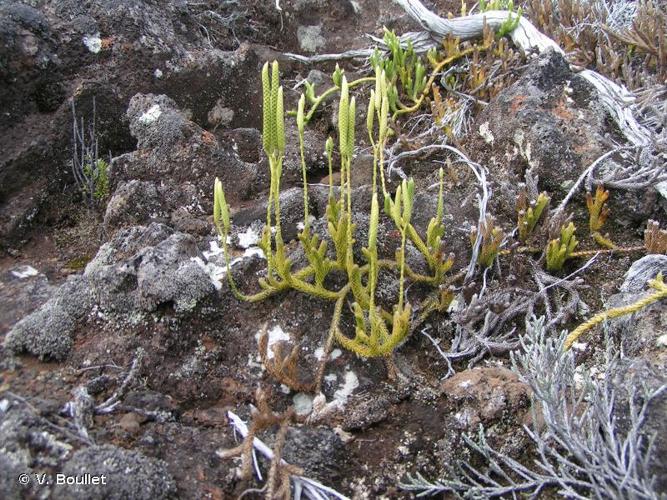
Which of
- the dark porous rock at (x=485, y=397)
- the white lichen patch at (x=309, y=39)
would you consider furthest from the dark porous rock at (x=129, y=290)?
the white lichen patch at (x=309, y=39)

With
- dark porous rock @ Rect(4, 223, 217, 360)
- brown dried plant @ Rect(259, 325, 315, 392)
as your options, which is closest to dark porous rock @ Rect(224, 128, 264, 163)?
dark porous rock @ Rect(4, 223, 217, 360)

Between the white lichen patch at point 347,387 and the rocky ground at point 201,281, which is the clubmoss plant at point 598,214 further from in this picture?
the white lichen patch at point 347,387

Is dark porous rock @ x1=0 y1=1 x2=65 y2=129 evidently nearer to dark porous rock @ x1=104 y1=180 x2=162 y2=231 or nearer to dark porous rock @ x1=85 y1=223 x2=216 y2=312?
dark porous rock @ x1=104 y1=180 x2=162 y2=231

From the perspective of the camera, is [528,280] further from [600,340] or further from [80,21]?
[80,21]

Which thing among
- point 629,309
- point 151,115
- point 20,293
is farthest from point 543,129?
point 20,293

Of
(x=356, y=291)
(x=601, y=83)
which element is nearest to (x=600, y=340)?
(x=356, y=291)

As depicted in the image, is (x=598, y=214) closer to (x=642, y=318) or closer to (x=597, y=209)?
(x=597, y=209)

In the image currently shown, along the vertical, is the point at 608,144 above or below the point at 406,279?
above
